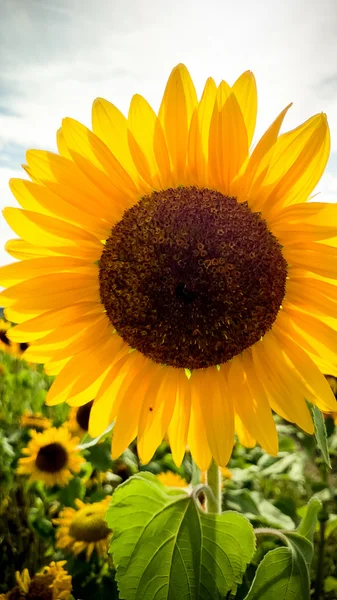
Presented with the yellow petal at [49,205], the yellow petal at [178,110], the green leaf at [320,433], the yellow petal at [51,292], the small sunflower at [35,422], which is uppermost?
the yellow petal at [178,110]

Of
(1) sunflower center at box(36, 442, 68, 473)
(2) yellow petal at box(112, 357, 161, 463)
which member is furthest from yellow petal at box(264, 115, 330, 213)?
→ (1) sunflower center at box(36, 442, 68, 473)

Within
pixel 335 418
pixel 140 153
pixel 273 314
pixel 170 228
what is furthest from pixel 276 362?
pixel 335 418

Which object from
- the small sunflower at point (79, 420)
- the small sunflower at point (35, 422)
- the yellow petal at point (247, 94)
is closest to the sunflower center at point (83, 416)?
the small sunflower at point (79, 420)

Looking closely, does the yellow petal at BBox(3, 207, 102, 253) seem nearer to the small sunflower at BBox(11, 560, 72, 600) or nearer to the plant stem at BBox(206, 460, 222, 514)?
the plant stem at BBox(206, 460, 222, 514)

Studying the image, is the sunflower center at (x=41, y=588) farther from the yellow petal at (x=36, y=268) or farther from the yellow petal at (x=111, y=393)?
the yellow petal at (x=36, y=268)

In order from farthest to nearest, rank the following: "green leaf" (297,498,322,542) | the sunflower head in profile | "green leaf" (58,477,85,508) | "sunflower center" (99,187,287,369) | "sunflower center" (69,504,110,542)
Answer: "green leaf" (58,477,85,508) → "sunflower center" (69,504,110,542) → the sunflower head in profile → "green leaf" (297,498,322,542) → "sunflower center" (99,187,287,369)

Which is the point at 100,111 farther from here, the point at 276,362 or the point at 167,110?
the point at 276,362
